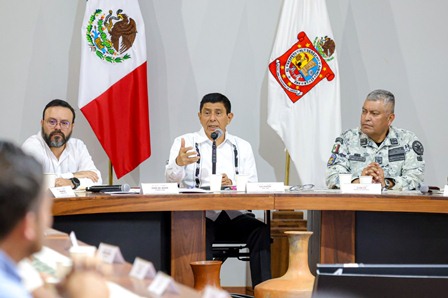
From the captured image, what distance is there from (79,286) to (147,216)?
2888 millimetres

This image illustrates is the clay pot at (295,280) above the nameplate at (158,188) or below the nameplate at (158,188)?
below

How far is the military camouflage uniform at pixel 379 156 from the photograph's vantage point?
483 cm

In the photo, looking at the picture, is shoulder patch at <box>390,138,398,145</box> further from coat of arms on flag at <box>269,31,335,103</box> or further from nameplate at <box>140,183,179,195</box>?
nameplate at <box>140,183,179,195</box>

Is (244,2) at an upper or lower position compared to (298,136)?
upper

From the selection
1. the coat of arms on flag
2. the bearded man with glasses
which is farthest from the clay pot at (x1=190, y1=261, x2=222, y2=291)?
the coat of arms on flag

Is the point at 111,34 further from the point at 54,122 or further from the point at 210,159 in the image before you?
the point at 210,159

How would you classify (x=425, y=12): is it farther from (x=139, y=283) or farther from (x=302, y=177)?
(x=139, y=283)

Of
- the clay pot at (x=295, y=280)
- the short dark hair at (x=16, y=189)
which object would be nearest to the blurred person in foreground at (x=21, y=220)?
the short dark hair at (x=16, y=189)

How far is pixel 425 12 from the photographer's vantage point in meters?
6.25

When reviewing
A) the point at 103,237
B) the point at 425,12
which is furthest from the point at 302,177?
the point at 103,237

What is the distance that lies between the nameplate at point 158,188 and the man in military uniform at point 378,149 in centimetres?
121

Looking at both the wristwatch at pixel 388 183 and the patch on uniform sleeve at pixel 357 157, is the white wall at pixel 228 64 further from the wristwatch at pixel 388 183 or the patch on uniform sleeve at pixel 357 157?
the wristwatch at pixel 388 183

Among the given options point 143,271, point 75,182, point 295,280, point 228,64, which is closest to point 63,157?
point 75,182

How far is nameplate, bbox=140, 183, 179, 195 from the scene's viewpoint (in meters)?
3.97
